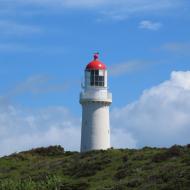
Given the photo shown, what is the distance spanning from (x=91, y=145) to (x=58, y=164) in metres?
5.14

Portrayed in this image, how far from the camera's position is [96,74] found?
173 ft

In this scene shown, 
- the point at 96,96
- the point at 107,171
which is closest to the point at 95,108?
the point at 96,96

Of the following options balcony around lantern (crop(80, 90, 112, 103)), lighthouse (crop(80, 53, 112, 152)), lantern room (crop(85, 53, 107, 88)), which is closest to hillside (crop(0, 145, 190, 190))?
lighthouse (crop(80, 53, 112, 152))

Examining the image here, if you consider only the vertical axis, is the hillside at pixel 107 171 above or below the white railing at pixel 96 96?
below

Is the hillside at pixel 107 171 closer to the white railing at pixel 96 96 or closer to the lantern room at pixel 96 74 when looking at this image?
the white railing at pixel 96 96

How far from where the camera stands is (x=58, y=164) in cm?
4681

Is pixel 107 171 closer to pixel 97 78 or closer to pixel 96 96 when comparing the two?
pixel 96 96

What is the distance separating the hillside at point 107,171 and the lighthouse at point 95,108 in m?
3.35

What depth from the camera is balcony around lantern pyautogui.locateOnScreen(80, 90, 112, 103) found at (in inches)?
2053

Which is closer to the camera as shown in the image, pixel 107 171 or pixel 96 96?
pixel 107 171

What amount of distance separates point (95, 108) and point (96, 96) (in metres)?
0.92

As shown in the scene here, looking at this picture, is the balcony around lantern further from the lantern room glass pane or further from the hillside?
the hillside

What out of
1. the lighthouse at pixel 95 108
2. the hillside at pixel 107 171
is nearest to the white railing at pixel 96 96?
the lighthouse at pixel 95 108

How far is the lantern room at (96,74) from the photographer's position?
5244cm
